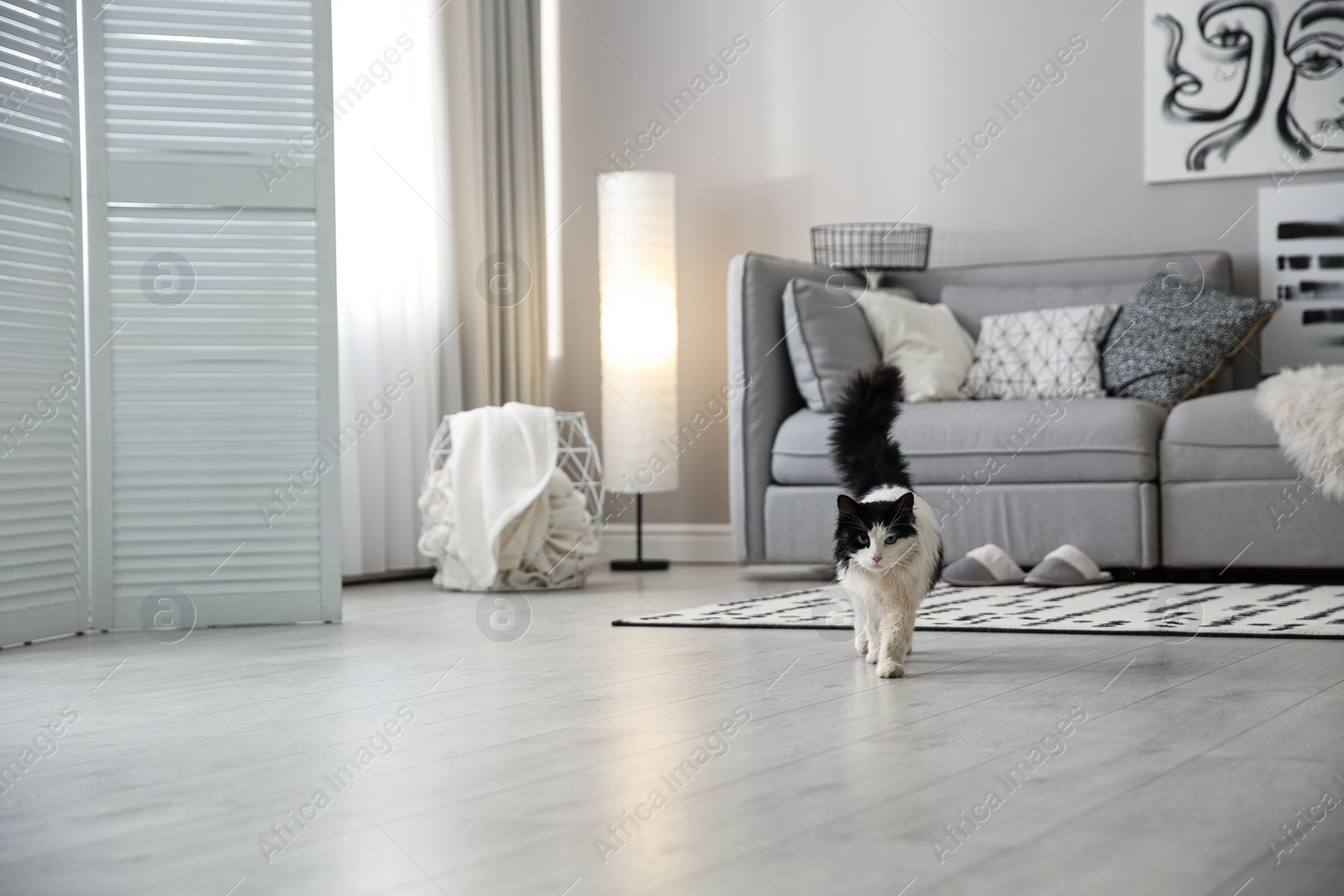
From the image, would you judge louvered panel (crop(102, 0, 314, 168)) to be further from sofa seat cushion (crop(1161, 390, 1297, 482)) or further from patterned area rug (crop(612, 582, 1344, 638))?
sofa seat cushion (crop(1161, 390, 1297, 482))

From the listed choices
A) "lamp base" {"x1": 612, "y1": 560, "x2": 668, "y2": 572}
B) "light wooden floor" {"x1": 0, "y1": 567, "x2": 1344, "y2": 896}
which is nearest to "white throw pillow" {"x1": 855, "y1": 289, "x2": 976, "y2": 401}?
"lamp base" {"x1": 612, "y1": 560, "x2": 668, "y2": 572}

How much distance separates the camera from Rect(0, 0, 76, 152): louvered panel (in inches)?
106

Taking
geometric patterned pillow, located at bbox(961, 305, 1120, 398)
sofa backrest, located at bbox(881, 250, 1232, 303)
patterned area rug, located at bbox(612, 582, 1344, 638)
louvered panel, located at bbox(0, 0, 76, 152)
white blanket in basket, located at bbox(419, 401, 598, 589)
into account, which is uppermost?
louvered panel, located at bbox(0, 0, 76, 152)

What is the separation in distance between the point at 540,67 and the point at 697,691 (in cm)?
337

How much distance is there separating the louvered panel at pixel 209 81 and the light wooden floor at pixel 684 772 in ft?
3.60

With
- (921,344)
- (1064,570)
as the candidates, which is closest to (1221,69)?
(921,344)

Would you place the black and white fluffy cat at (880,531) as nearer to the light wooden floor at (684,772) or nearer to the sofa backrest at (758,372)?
the light wooden floor at (684,772)

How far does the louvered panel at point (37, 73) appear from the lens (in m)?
2.70

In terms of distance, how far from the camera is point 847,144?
4750 millimetres

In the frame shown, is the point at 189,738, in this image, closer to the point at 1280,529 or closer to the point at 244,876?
the point at 244,876

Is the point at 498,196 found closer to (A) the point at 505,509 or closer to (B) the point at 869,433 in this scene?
(A) the point at 505,509

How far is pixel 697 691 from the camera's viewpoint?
1991mm

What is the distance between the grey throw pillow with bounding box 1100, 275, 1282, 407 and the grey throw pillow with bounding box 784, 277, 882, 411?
0.71 meters

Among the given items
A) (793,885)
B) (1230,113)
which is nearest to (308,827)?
(793,885)
